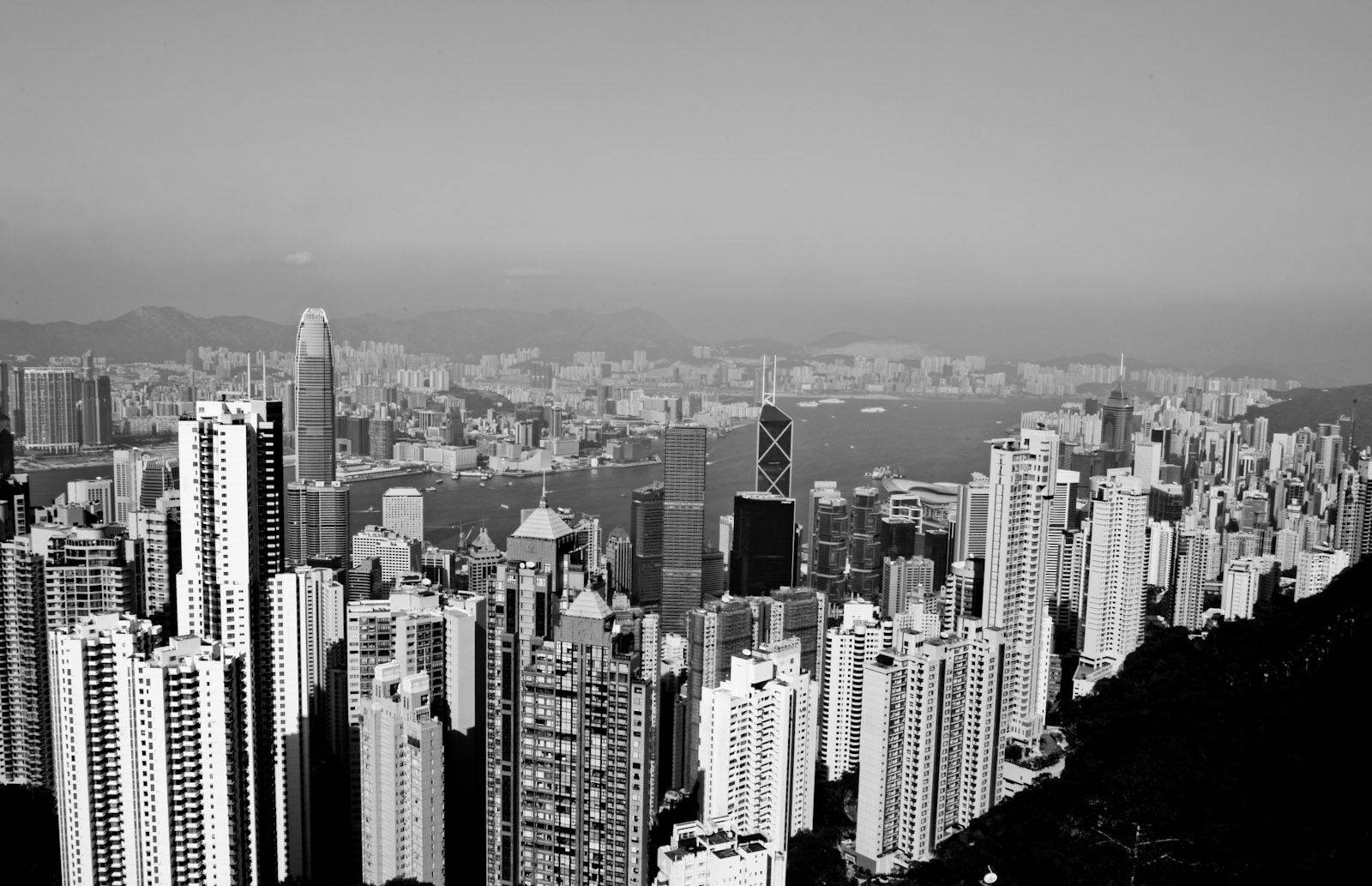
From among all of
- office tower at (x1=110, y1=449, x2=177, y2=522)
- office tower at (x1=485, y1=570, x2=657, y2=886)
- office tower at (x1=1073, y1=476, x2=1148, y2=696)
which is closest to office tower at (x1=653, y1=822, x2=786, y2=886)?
office tower at (x1=485, y1=570, x2=657, y2=886)

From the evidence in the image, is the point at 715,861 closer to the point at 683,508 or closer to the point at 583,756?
the point at 583,756

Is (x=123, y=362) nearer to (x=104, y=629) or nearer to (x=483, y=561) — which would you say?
(x=483, y=561)

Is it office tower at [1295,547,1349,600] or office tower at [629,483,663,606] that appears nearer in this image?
office tower at [629,483,663,606]

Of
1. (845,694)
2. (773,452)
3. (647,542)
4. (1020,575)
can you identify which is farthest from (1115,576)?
(647,542)

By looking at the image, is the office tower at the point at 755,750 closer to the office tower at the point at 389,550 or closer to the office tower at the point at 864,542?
the office tower at the point at 389,550

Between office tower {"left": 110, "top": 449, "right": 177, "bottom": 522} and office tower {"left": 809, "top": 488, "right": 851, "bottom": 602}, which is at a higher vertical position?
office tower {"left": 110, "top": 449, "right": 177, "bottom": 522}

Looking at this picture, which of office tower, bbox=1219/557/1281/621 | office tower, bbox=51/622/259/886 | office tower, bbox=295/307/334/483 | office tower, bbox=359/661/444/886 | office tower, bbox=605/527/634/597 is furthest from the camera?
office tower, bbox=1219/557/1281/621

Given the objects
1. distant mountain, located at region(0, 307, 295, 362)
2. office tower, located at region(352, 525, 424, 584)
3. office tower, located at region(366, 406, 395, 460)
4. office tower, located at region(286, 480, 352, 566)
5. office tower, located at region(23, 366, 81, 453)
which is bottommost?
office tower, located at region(352, 525, 424, 584)

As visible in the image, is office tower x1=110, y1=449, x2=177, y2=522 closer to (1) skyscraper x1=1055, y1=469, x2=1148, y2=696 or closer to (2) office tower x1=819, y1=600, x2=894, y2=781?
(2) office tower x1=819, y1=600, x2=894, y2=781
